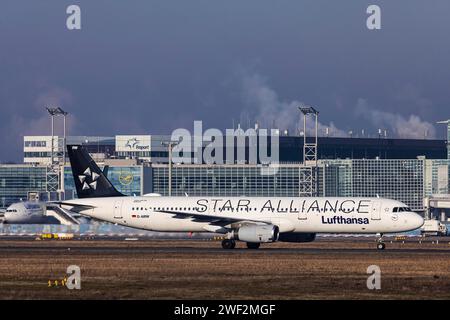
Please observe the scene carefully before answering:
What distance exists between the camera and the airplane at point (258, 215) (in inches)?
3494

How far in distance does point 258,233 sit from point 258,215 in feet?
15.0

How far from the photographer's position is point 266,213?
9050 cm

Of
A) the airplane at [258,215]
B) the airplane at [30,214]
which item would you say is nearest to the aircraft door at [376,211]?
the airplane at [258,215]

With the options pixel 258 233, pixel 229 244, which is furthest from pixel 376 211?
pixel 229 244

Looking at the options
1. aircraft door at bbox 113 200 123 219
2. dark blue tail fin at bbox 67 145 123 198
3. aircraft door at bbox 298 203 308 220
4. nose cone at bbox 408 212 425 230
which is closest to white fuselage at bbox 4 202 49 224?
dark blue tail fin at bbox 67 145 123 198

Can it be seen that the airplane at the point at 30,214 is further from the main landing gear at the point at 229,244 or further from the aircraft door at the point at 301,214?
the aircraft door at the point at 301,214

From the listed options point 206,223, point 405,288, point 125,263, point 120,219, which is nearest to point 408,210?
point 206,223

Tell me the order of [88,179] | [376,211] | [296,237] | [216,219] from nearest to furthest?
[376,211]
[216,219]
[296,237]
[88,179]

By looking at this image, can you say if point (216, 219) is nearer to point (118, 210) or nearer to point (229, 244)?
point (229, 244)

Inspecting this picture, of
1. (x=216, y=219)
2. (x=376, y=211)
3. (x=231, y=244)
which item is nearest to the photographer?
(x=231, y=244)
